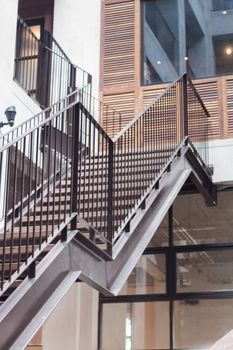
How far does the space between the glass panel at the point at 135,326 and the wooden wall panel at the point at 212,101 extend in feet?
7.76

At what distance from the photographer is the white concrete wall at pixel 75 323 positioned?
25.9ft

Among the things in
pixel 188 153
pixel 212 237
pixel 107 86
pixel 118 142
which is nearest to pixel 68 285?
pixel 118 142

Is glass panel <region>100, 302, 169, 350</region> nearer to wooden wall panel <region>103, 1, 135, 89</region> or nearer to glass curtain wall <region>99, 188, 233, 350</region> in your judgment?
glass curtain wall <region>99, 188, 233, 350</region>

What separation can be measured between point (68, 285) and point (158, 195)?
2225 millimetres

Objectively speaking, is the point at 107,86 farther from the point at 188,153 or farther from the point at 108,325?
the point at 108,325

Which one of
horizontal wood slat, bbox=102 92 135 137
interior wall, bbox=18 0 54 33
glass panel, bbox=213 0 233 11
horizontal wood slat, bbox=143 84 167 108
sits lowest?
horizontal wood slat, bbox=102 92 135 137

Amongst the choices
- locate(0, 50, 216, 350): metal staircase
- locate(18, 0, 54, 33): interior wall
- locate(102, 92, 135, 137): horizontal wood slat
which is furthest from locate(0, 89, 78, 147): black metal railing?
locate(18, 0, 54, 33): interior wall

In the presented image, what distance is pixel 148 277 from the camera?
27.2 feet

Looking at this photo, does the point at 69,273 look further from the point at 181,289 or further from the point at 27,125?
the point at 181,289

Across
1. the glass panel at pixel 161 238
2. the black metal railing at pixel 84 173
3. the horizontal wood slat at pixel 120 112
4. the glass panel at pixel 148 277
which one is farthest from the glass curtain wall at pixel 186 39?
the glass panel at pixel 148 277

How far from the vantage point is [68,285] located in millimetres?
3832

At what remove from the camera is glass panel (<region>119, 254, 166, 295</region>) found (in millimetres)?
8219

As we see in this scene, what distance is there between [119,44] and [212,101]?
1.70 meters

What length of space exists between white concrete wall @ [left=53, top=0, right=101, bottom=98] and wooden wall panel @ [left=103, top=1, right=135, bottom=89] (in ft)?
0.45
